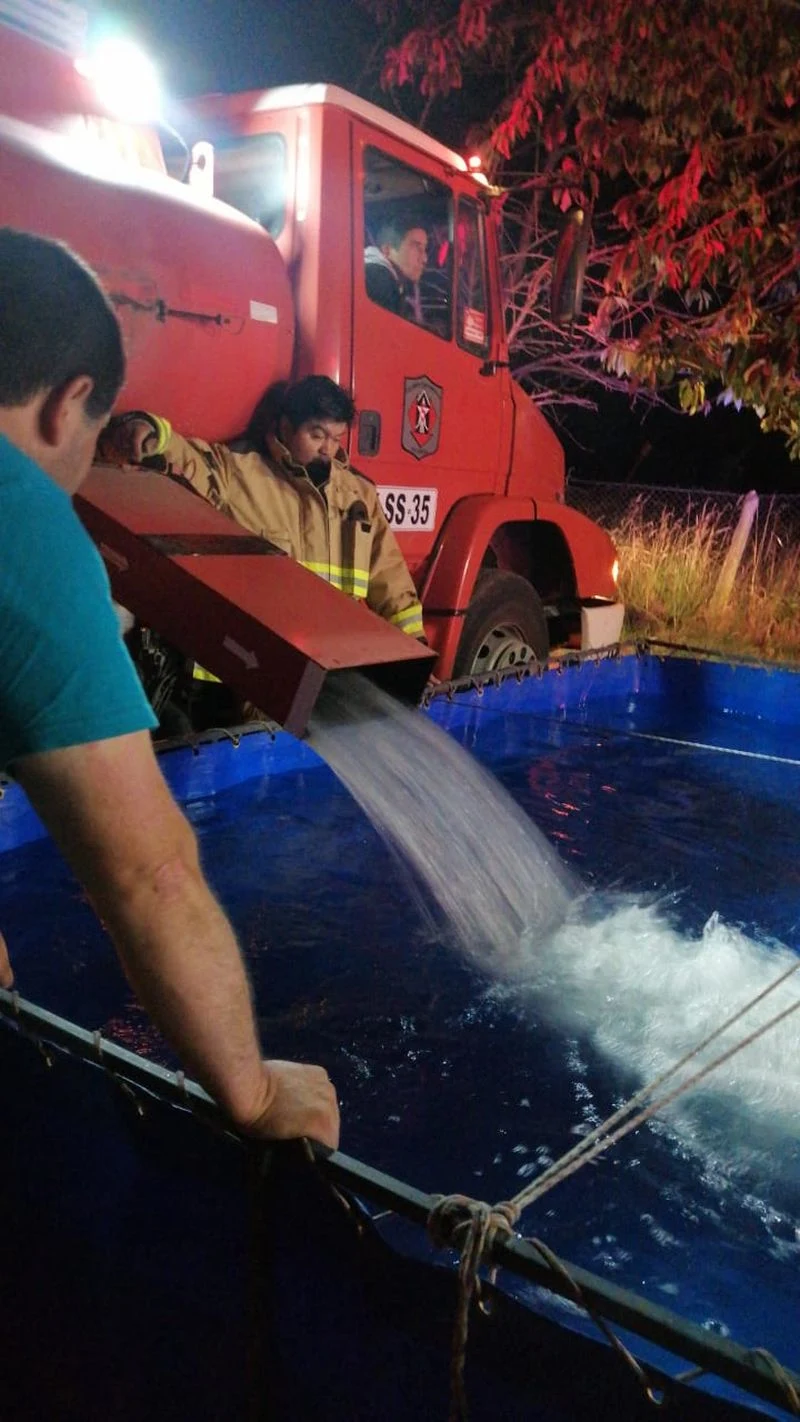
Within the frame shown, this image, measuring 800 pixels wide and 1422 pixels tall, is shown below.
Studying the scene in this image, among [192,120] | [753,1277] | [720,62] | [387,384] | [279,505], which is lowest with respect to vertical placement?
[753,1277]

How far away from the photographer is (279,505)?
16.0 ft

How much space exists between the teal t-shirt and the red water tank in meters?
2.73

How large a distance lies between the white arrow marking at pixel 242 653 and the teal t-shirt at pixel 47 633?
7.50ft

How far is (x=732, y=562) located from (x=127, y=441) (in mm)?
7974

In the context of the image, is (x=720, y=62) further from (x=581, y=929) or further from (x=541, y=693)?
(x=581, y=929)

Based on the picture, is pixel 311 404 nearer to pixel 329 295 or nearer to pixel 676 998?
pixel 329 295

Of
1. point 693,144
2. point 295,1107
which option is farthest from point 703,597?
point 295,1107

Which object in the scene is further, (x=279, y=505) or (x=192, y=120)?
(x=192, y=120)

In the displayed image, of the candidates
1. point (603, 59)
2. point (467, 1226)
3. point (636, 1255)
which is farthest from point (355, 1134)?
point (603, 59)

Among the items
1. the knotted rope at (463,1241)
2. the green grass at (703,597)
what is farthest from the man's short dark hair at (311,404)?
the green grass at (703,597)

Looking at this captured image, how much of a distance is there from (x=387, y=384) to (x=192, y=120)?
1505 millimetres

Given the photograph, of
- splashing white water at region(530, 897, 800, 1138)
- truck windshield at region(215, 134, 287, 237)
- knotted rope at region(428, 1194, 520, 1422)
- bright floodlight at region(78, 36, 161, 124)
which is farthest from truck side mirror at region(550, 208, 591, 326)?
knotted rope at region(428, 1194, 520, 1422)

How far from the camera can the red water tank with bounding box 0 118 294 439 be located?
3.74m

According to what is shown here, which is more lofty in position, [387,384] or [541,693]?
[387,384]
